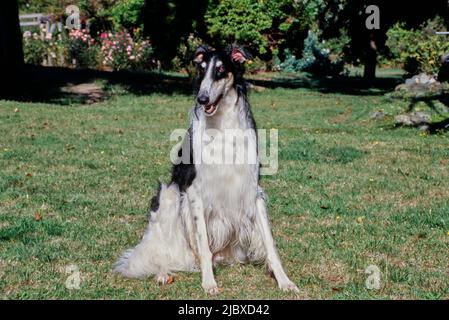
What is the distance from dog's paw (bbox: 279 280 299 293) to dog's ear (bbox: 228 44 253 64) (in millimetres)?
1893

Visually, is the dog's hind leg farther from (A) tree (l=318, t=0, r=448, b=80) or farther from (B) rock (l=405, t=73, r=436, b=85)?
(A) tree (l=318, t=0, r=448, b=80)

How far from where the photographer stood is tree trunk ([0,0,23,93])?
1836cm

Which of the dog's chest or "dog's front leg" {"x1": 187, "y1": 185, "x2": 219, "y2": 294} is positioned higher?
the dog's chest

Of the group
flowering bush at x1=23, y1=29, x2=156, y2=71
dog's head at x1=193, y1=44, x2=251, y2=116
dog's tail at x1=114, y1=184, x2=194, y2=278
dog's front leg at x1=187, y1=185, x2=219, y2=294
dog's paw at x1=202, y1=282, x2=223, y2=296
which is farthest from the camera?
flowering bush at x1=23, y1=29, x2=156, y2=71

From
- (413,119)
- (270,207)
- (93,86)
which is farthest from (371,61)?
(270,207)

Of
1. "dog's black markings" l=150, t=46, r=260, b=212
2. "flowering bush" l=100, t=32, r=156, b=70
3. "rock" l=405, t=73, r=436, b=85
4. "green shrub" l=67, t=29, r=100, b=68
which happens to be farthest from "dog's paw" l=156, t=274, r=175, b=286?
"green shrub" l=67, t=29, r=100, b=68

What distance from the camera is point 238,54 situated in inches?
204

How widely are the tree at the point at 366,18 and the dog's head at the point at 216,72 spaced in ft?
69.7

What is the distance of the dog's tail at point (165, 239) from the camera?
5.27 metres

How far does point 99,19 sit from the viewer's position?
32156 mm

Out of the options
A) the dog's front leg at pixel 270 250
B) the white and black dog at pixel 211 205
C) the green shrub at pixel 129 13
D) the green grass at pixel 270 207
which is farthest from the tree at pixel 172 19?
the dog's front leg at pixel 270 250

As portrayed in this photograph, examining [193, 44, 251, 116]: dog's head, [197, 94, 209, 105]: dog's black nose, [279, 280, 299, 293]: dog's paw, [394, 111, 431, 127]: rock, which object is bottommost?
[394, 111, 431, 127]: rock

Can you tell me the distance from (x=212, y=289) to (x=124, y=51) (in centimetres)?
2375
